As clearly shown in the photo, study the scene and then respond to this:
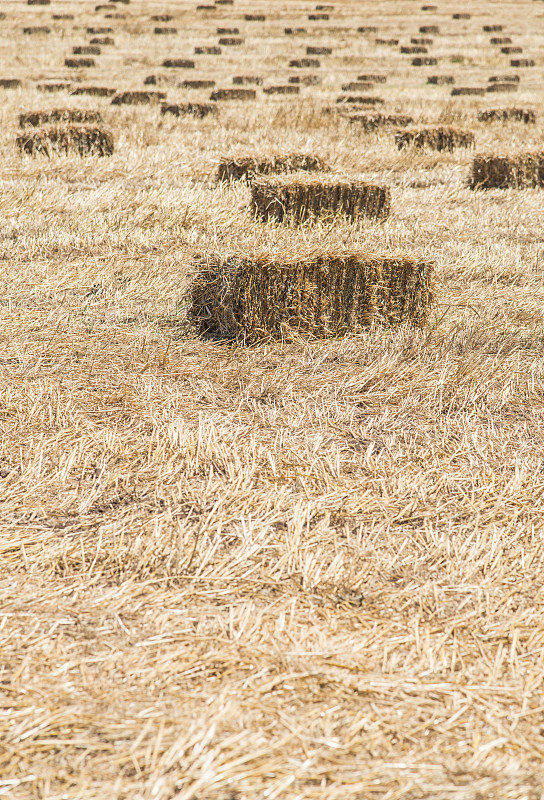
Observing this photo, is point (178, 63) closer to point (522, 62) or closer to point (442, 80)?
point (442, 80)

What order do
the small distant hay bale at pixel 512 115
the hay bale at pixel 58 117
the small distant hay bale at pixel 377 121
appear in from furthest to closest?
the small distant hay bale at pixel 512 115, the small distant hay bale at pixel 377 121, the hay bale at pixel 58 117

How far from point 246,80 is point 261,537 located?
19.4 meters

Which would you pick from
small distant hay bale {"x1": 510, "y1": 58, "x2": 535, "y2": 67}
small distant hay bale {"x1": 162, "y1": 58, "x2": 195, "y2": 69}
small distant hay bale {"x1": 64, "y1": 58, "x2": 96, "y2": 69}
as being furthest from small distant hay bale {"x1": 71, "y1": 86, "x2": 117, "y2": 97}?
small distant hay bale {"x1": 510, "y1": 58, "x2": 535, "y2": 67}

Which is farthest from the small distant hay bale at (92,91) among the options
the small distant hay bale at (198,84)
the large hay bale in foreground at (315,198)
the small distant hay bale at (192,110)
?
the large hay bale in foreground at (315,198)

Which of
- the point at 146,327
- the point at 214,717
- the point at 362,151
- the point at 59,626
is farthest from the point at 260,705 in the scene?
the point at 362,151

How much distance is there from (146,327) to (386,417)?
175 centimetres

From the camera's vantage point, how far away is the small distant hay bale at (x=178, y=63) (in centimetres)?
2397

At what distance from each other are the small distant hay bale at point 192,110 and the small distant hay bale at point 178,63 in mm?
10180

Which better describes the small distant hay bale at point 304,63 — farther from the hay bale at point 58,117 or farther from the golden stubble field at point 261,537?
the golden stubble field at point 261,537

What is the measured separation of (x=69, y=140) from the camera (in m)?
10.6

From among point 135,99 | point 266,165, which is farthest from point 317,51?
point 266,165

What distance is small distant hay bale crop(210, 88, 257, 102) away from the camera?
1778 centimetres

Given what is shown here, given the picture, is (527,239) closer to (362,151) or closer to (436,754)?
(362,151)

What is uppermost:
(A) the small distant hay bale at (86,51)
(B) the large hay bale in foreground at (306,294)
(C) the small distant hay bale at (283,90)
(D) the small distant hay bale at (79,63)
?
(A) the small distant hay bale at (86,51)
